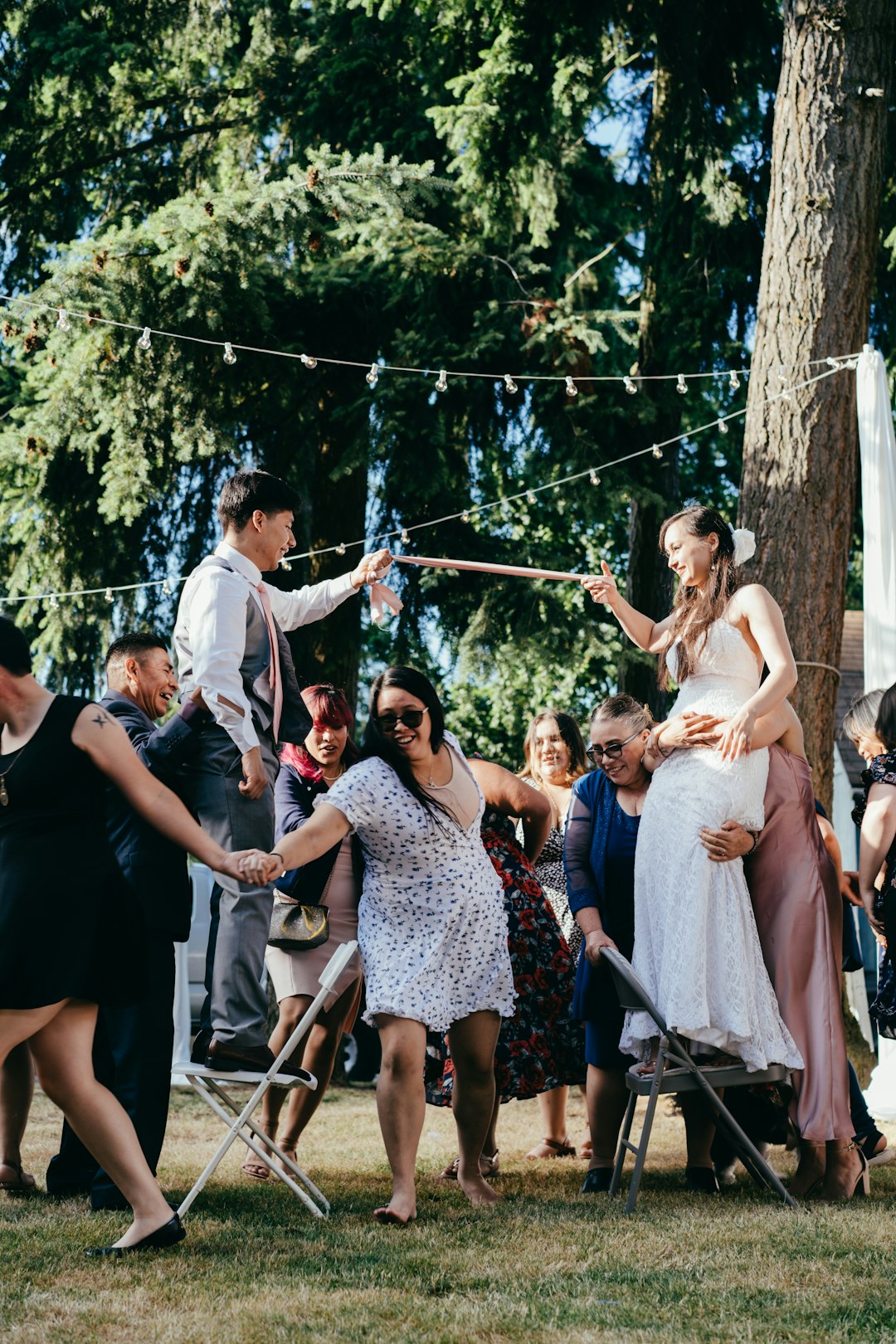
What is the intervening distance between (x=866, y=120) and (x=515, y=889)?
194 inches

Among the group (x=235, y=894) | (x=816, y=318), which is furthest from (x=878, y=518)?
(x=235, y=894)

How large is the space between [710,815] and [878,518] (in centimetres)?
311

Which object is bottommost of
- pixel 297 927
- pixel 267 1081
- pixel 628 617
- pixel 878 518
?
pixel 267 1081

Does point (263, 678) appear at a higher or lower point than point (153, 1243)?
higher

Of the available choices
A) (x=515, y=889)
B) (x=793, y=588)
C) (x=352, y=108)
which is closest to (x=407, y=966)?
(x=515, y=889)

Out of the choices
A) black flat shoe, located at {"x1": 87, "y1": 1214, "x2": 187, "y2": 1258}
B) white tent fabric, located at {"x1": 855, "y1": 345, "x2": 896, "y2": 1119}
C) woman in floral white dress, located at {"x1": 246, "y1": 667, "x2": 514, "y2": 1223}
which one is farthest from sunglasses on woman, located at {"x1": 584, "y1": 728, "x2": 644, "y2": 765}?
white tent fabric, located at {"x1": 855, "y1": 345, "x2": 896, "y2": 1119}

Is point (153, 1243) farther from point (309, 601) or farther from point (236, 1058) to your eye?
point (309, 601)

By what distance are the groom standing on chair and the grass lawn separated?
65 centimetres

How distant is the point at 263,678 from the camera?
4680mm

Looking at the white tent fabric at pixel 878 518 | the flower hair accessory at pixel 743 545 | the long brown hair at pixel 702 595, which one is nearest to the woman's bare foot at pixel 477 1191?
the long brown hair at pixel 702 595

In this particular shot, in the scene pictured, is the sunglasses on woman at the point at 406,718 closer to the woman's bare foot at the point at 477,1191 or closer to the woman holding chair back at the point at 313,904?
the woman holding chair back at the point at 313,904

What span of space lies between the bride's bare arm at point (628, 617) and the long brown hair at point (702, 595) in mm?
232

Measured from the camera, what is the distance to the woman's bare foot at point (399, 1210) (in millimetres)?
4180

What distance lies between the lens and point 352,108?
10875 millimetres
